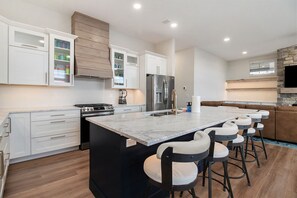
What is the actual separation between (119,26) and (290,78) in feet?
20.5

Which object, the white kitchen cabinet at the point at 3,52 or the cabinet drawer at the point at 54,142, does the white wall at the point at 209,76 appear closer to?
the cabinet drawer at the point at 54,142

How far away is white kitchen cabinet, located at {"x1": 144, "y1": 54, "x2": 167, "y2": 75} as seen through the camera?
441cm

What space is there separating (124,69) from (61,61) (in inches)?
61.4

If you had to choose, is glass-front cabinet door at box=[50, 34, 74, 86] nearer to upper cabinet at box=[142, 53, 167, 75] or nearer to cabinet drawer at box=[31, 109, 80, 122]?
cabinet drawer at box=[31, 109, 80, 122]

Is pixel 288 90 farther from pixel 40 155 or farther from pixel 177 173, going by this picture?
pixel 40 155

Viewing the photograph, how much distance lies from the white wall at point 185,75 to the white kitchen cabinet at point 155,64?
120cm

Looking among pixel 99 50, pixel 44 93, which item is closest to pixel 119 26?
pixel 99 50

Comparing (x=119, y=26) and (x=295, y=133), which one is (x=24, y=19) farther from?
(x=295, y=133)

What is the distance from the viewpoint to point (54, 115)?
284cm

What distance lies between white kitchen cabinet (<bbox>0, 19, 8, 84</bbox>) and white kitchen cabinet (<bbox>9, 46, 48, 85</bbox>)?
0.18 ft

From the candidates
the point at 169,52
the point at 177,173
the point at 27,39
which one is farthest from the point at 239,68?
the point at 27,39

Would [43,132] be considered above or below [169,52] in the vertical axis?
below

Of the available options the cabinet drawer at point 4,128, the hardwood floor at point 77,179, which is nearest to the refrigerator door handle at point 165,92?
the hardwood floor at point 77,179

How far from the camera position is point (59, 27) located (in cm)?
337
